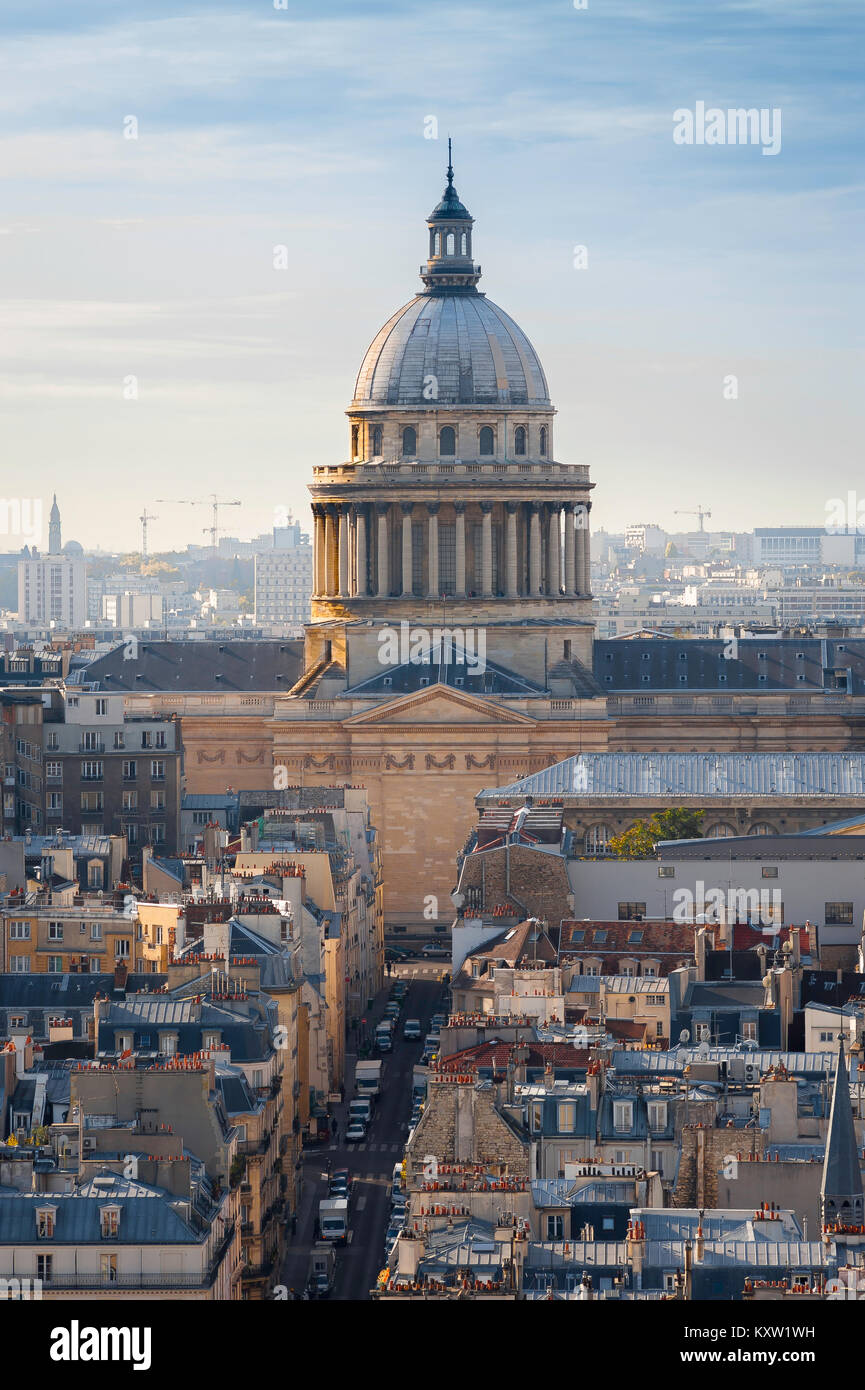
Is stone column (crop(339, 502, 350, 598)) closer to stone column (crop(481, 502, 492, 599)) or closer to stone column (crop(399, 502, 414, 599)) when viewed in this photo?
stone column (crop(399, 502, 414, 599))

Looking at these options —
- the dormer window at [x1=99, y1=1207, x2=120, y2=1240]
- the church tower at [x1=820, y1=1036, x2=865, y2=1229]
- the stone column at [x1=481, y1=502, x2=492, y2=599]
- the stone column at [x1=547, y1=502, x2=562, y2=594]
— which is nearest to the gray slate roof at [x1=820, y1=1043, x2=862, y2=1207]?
the church tower at [x1=820, y1=1036, x2=865, y2=1229]

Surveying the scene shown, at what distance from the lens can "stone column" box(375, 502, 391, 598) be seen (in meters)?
178

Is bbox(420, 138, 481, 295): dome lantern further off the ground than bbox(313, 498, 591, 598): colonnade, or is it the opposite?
bbox(420, 138, 481, 295): dome lantern

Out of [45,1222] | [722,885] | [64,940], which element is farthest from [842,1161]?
[722,885]

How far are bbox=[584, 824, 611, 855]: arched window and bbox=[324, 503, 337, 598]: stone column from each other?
5457 centimetres

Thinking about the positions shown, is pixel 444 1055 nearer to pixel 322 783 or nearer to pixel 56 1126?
pixel 56 1126

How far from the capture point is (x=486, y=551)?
177125 millimetres

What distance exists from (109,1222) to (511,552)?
13334 cm

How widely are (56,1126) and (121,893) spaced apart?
1566 inches

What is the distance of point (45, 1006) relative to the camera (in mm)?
75688

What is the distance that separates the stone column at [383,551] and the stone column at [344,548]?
2.07 m

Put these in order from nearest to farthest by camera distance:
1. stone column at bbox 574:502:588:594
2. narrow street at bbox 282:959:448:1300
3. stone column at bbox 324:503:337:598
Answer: narrow street at bbox 282:959:448:1300 → stone column at bbox 324:503:337:598 → stone column at bbox 574:502:588:594

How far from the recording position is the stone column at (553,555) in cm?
17925
